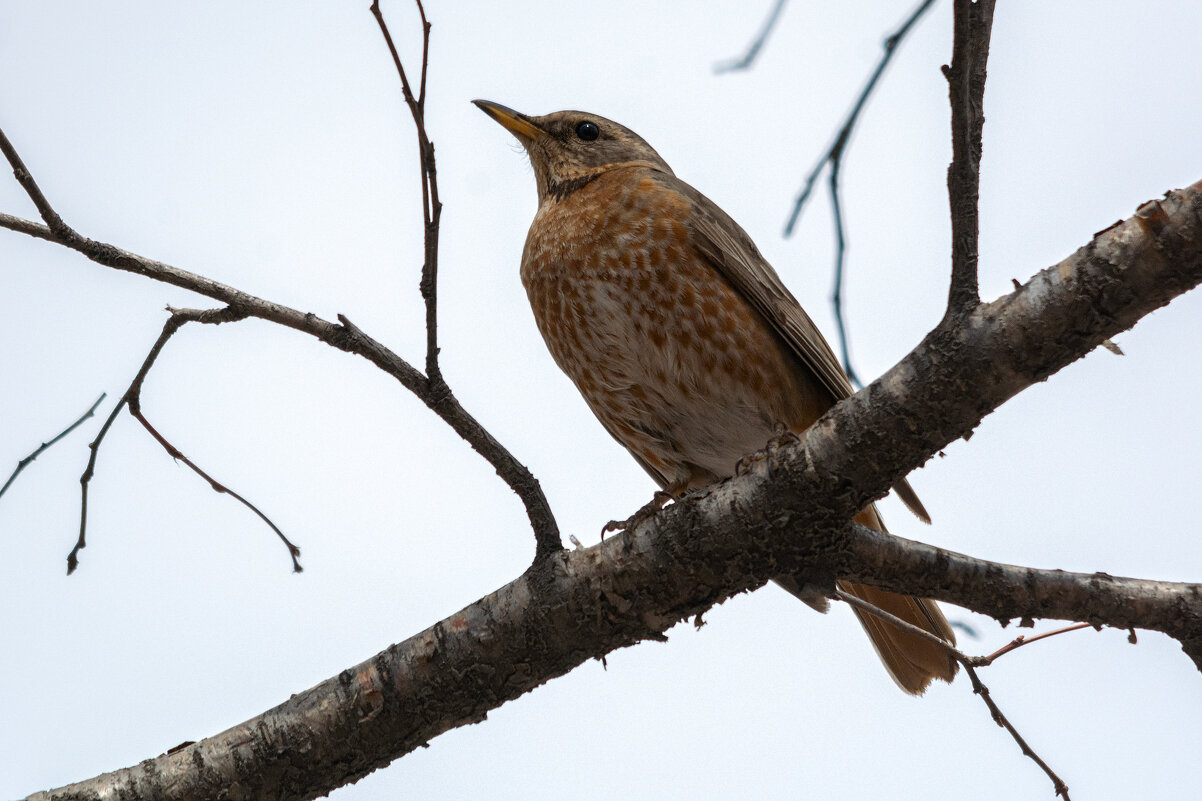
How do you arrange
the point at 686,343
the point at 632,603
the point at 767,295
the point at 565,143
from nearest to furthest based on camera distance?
the point at 632,603 < the point at 686,343 < the point at 767,295 < the point at 565,143

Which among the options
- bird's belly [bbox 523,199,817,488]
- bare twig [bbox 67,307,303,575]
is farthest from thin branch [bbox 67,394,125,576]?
bird's belly [bbox 523,199,817,488]

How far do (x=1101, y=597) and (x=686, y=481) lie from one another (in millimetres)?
1951

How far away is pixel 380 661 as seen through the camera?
3.26 metres

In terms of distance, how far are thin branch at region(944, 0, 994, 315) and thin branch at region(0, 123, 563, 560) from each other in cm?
130

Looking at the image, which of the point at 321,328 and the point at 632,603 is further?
the point at 632,603

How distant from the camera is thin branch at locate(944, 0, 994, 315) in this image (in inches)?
97.7

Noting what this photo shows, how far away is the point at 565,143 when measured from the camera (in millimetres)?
5730

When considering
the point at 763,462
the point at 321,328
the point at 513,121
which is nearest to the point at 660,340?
the point at 763,462

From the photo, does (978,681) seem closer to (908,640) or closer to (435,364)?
(908,640)

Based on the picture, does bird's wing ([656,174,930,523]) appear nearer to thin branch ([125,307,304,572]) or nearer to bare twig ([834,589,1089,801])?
bare twig ([834,589,1089,801])

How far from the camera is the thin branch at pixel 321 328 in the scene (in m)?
2.94

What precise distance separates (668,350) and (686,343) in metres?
0.08

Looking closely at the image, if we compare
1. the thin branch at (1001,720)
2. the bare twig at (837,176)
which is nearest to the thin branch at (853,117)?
the bare twig at (837,176)

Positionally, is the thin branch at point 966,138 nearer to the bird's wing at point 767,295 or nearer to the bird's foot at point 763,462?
the bird's foot at point 763,462
